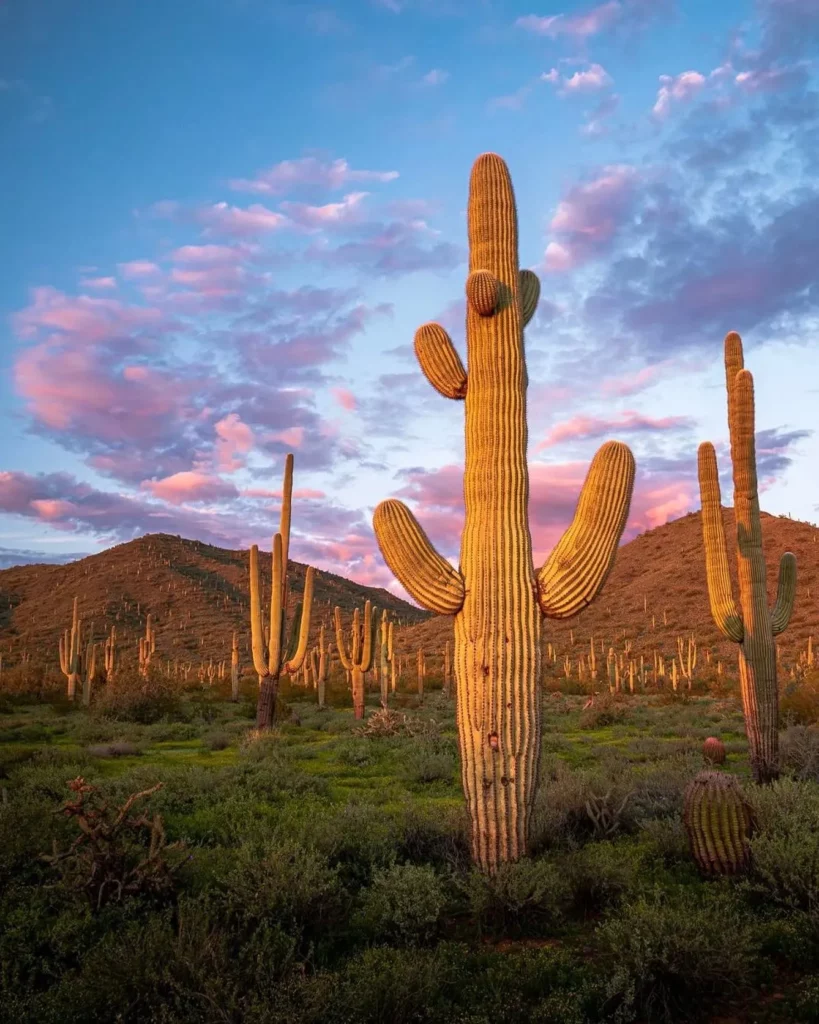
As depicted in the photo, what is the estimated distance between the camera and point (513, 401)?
7.51 m

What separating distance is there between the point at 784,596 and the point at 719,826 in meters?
6.98

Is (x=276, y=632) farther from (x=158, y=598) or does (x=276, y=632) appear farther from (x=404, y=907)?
(x=158, y=598)

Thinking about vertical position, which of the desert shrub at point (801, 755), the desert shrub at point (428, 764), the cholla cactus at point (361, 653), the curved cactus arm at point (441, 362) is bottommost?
the desert shrub at point (428, 764)

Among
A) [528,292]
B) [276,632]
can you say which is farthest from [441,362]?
[276,632]

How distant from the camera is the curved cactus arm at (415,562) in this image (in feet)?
22.9

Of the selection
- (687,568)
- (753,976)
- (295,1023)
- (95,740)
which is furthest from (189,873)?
(687,568)

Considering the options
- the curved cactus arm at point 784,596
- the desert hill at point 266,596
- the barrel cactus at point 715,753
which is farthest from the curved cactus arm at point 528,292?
the desert hill at point 266,596

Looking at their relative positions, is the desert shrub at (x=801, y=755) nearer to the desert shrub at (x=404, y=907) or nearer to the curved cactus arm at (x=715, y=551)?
the curved cactus arm at (x=715, y=551)

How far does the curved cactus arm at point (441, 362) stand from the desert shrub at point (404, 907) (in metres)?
4.66

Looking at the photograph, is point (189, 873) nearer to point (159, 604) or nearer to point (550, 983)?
point (550, 983)

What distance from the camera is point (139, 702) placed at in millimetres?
22328

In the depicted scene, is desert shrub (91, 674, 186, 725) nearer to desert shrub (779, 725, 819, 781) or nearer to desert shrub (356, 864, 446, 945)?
desert shrub (779, 725, 819, 781)

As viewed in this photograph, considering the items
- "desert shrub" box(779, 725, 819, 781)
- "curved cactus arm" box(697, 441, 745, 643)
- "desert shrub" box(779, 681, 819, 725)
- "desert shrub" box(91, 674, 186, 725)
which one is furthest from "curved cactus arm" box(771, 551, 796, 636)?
"desert shrub" box(91, 674, 186, 725)

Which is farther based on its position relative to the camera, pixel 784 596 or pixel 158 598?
pixel 158 598
